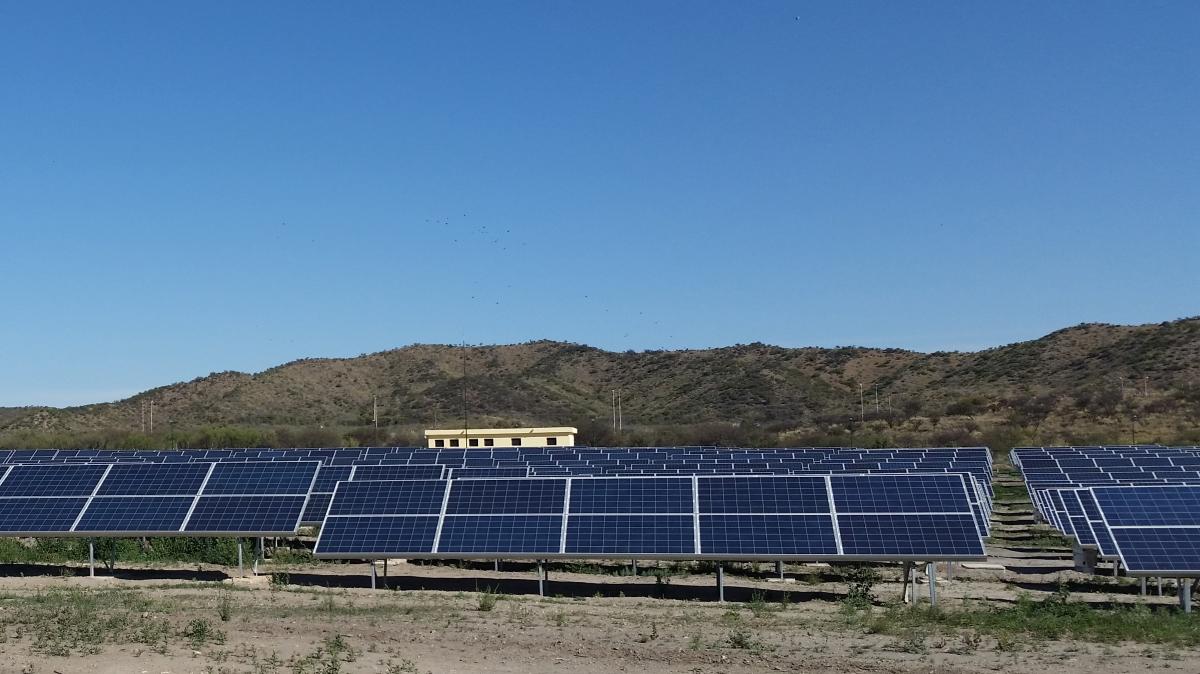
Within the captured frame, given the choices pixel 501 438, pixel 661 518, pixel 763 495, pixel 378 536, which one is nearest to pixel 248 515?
pixel 378 536

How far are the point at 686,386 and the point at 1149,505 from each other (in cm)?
10038

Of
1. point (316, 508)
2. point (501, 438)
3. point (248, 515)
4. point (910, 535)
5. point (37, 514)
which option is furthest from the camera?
point (501, 438)

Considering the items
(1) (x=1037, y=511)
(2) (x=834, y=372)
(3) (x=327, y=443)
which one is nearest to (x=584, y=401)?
(2) (x=834, y=372)

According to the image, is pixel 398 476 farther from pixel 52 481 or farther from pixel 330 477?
pixel 52 481

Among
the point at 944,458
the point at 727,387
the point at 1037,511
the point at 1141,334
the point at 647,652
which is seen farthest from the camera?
the point at 727,387

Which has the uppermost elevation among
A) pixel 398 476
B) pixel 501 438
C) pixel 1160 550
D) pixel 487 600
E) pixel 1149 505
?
pixel 501 438

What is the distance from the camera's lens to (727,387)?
11475 cm

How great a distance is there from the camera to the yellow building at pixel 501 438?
66.1 metres

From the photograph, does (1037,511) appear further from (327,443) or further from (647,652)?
Result: (327,443)

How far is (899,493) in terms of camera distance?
802 inches

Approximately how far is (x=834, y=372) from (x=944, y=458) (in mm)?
80094

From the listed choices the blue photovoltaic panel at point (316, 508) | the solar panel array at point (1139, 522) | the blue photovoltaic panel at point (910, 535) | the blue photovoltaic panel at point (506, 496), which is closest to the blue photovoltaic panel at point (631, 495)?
the blue photovoltaic panel at point (506, 496)

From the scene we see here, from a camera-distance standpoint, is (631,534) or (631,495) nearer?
(631,534)

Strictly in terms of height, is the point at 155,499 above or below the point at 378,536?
above
